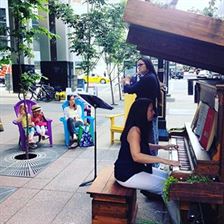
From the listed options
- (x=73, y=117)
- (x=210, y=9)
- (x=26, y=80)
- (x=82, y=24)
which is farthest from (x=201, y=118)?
(x=82, y=24)

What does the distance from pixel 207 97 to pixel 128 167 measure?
1.19 metres

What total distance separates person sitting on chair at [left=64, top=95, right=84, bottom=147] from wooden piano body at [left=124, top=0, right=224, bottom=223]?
12.3ft

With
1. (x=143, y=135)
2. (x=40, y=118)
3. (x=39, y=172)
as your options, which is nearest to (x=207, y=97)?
(x=143, y=135)

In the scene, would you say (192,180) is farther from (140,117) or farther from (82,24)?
(82,24)

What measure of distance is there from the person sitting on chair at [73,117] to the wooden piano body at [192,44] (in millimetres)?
3743

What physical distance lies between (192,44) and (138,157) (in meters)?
1.16

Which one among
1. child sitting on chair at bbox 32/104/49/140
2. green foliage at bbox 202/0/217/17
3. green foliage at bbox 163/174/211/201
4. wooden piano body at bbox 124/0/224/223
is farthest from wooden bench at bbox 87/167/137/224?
child sitting on chair at bbox 32/104/49/140

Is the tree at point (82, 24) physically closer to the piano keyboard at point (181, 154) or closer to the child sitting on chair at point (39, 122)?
the child sitting on chair at point (39, 122)

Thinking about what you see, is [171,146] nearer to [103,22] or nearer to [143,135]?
[143,135]

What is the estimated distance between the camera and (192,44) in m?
2.88

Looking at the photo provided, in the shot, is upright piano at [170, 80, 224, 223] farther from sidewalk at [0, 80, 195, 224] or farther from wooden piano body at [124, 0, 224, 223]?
sidewalk at [0, 80, 195, 224]

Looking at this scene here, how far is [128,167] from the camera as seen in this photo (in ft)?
10.5

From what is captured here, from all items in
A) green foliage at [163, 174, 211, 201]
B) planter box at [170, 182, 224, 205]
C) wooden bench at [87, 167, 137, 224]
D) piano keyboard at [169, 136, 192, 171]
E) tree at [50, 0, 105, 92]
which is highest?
tree at [50, 0, 105, 92]

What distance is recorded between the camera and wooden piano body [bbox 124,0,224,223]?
2.26m
